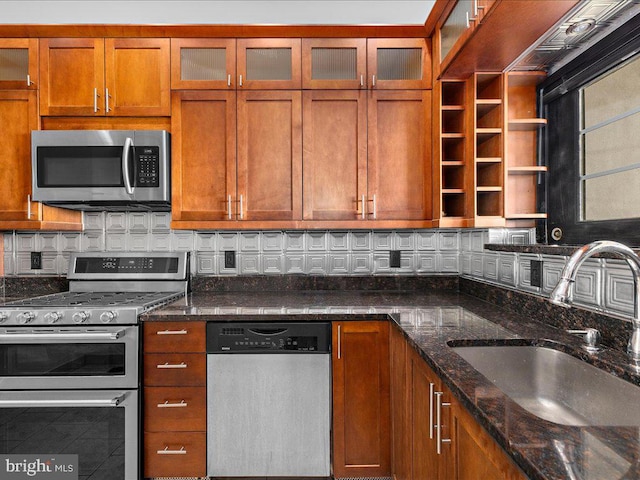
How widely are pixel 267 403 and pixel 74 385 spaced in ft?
2.91

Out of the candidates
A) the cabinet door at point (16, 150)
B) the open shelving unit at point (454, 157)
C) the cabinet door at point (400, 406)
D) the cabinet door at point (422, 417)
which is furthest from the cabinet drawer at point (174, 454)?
the open shelving unit at point (454, 157)

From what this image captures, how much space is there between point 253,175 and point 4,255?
5.62 feet

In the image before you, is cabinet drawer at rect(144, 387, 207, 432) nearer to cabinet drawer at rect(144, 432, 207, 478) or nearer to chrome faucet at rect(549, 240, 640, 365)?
cabinet drawer at rect(144, 432, 207, 478)

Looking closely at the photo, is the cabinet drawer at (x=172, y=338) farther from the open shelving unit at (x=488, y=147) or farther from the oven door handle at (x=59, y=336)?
the open shelving unit at (x=488, y=147)

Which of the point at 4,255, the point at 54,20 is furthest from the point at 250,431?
the point at 54,20

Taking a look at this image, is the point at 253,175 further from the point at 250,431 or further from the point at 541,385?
the point at 541,385

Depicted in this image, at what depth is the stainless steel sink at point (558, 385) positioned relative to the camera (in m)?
1.02

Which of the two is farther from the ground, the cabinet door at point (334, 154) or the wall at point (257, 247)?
the cabinet door at point (334, 154)

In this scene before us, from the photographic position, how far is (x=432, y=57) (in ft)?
7.07

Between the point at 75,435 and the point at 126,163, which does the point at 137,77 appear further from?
the point at 75,435

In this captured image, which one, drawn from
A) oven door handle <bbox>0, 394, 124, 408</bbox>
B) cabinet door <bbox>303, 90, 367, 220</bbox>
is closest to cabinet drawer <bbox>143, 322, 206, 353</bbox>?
oven door handle <bbox>0, 394, 124, 408</bbox>

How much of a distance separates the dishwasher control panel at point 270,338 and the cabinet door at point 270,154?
632mm

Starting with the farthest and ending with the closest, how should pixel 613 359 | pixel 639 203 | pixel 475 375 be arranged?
pixel 639 203 → pixel 613 359 → pixel 475 375

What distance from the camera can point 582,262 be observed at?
3.26ft
